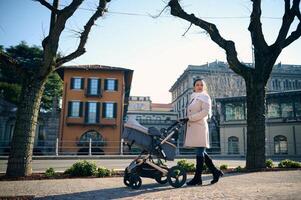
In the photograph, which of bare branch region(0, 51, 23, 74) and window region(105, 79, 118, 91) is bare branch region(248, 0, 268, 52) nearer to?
bare branch region(0, 51, 23, 74)

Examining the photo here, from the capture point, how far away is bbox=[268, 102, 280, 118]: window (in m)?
28.2

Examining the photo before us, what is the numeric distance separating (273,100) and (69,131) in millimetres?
22842

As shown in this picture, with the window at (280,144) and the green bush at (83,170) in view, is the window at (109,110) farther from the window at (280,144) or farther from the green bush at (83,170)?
the green bush at (83,170)

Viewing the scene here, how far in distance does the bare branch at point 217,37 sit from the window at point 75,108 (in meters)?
24.2

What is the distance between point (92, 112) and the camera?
31.0 metres

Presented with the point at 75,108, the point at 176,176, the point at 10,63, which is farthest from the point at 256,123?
the point at 75,108

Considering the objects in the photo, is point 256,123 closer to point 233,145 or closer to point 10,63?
point 10,63

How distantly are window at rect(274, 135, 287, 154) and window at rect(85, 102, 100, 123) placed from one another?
64.5 ft

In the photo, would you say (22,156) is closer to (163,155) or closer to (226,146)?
(163,155)

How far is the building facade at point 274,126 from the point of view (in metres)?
27.1

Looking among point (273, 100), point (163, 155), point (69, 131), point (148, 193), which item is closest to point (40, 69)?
point (163, 155)

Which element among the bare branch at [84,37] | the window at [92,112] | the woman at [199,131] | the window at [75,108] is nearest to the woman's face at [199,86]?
the woman at [199,131]

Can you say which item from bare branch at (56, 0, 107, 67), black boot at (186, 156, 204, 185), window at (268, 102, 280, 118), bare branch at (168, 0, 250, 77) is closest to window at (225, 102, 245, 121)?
window at (268, 102, 280, 118)

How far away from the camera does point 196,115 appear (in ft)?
17.0
